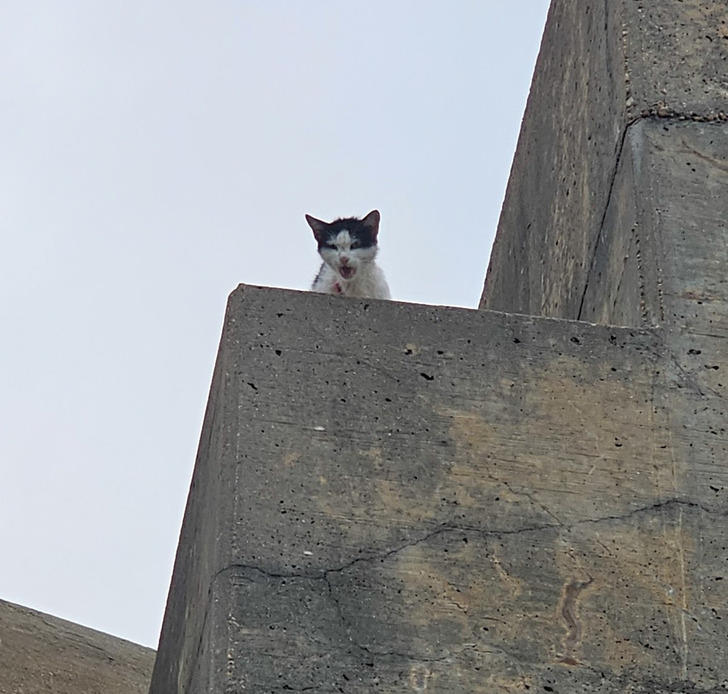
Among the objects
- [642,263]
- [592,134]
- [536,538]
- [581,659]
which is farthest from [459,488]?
[592,134]

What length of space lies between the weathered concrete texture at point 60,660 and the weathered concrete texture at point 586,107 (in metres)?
1.95

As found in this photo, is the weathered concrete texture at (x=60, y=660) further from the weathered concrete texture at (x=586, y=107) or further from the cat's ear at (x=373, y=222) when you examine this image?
the cat's ear at (x=373, y=222)

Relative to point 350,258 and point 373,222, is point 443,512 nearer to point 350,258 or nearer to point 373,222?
point 350,258

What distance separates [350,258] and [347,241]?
20 cm

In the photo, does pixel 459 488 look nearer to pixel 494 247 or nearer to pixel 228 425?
pixel 228 425

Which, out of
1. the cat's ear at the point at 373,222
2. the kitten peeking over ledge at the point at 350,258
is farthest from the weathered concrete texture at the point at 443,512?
the cat's ear at the point at 373,222

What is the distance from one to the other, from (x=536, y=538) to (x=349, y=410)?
56 centimetres

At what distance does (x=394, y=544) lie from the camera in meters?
4.29

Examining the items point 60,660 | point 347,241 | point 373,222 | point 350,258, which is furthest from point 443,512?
point 373,222

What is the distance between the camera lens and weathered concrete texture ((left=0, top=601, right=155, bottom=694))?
614 cm

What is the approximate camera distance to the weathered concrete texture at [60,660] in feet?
20.2

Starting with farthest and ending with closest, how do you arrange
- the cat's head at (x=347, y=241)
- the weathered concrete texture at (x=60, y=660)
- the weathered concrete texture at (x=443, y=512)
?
the cat's head at (x=347, y=241) < the weathered concrete texture at (x=60, y=660) < the weathered concrete texture at (x=443, y=512)

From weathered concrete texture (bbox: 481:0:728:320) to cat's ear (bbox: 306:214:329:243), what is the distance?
2701 millimetres

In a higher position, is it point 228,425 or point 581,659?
point 228,425
